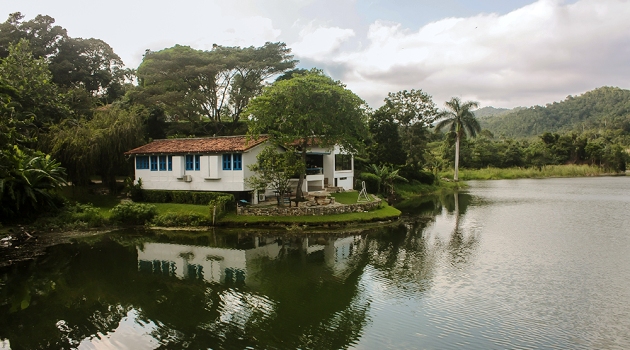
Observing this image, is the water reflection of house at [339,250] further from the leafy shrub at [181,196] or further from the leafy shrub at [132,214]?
the leafy shrub at [132,214]

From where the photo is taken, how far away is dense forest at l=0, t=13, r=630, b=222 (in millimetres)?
23758

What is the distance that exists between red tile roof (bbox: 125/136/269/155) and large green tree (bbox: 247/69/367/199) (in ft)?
4.36

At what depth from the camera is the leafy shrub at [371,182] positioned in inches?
1486

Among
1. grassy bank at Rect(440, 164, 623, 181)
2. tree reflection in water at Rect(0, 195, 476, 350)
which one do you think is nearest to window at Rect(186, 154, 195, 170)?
tree reflection in water at Rect(0, 195, 476, 350)

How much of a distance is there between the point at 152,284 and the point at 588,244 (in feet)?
58.7

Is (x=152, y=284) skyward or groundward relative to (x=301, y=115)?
groundward

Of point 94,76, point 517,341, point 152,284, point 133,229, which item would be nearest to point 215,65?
point 94,76

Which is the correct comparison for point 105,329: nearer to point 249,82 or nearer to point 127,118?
point 127,118

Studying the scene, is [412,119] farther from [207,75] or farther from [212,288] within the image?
[212,288]

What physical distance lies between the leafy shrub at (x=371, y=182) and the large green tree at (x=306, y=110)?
1206cm

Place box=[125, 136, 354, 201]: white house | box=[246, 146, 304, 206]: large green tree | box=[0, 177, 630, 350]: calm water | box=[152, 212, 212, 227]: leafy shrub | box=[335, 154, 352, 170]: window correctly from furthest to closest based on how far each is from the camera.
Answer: box=[335, 154, 352, 170]: window
box=[125, 136, 354, 201]: white house
box=[246, 146, 304, 206]: large green tree
box=[152, 212, 212, 227]: leafy shrub
box=[0, 177, 630, 350]: calm water

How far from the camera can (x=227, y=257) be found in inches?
683

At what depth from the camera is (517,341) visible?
896cm

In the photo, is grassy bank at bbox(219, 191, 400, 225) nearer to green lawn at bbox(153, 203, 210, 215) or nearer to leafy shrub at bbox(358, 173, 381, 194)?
green lawn at bbox(153, 203, 210, 215)
